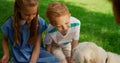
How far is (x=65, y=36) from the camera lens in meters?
4.24

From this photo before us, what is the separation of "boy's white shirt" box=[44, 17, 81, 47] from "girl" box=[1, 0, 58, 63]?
0.11 metres

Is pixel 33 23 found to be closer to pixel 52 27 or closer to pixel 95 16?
pixel 52 27

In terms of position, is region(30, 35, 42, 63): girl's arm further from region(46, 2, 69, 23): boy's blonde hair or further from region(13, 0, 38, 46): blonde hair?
region(46, 2, 69, 23): boy's blonde hair

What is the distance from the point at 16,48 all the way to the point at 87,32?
77.4 inches

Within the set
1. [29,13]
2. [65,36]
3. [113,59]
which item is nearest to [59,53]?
[65,36]

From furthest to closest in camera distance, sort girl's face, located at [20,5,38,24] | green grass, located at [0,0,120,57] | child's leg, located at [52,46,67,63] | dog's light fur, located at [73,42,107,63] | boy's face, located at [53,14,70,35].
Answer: green grass, located at [0,0,120,57]
child's leg, located at [52,46,67,63]
boy's face, located at [53,14,70,35]
girl's face, located at [20,5,38,24]
dog's light fur, located at [73,42,107,63]

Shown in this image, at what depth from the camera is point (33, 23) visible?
403 centimetres

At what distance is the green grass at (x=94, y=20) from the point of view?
215 inches

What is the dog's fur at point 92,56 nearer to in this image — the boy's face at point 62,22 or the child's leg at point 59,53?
the boy's face at point 62,22

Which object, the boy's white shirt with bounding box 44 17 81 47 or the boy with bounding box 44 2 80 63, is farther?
the boy's white shirt with bounding box 44 17 81 47

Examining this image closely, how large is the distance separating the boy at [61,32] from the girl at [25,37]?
0.11m

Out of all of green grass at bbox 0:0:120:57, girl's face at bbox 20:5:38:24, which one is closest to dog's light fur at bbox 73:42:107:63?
girl's face at bbox 20:5:38:24

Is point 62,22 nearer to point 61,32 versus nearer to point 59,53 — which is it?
point 61,32

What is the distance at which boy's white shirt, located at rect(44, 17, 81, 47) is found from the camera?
4.23 meters
